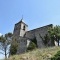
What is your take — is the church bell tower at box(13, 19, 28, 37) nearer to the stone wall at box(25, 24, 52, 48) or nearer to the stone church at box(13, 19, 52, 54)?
the stone church at box(13, 19, 52, 54)

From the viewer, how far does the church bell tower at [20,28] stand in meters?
63.0

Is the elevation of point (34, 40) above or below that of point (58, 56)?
above

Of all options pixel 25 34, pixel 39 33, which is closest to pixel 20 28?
pixel 25 34

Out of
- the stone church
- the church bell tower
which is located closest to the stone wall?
the stone church

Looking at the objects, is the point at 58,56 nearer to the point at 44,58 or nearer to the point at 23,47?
the point at 44,58

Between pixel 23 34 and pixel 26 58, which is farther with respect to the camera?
pixel 23 34

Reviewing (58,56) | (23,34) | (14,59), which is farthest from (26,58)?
(23,34)

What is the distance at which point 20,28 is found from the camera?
6425 cm

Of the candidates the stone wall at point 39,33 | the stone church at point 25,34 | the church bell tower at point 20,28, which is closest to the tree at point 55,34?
the stone church at point 25,34

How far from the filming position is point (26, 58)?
17.0 meters

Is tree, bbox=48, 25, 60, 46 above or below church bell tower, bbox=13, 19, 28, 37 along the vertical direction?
below

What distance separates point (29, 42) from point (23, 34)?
25.0 ft

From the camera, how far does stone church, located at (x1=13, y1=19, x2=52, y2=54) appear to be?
2165 inches

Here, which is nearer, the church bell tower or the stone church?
the stone church
